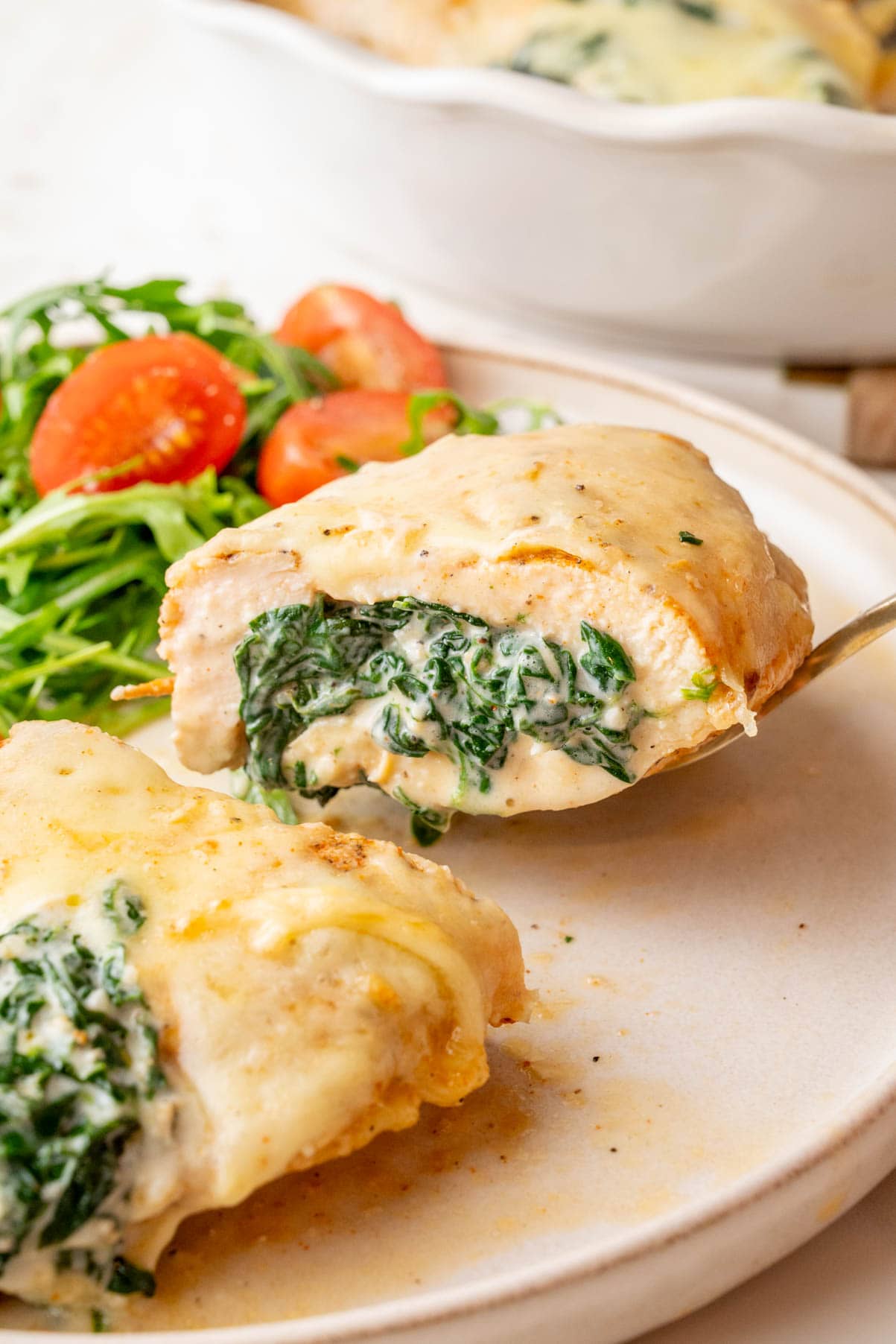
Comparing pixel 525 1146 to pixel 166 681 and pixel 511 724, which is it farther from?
pixel 166 681

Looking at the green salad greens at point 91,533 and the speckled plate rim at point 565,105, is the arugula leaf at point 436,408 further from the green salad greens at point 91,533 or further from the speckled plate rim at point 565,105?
the speckled plate rim at point 565,105

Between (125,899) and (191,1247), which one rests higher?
(125,899)

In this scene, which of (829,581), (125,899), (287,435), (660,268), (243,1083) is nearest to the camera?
(243,1083)

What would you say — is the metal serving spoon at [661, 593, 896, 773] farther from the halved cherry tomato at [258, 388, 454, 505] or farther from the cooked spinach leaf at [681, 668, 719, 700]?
the halved cherry tomato at [258, 388, 454, 505]

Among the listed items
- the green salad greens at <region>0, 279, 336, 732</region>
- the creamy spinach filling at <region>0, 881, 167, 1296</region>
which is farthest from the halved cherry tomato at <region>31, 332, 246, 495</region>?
the creamy spinach filling at <region>0, 881, 167, 1296</region>

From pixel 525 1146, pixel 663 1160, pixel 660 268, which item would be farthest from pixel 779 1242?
pixel 660 268

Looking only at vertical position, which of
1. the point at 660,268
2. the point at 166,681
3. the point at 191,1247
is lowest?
the point at 191,1247

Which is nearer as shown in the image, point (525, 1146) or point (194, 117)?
point (525, 1146)

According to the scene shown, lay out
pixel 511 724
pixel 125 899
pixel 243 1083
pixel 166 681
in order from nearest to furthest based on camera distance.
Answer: pixel 243 1083 → pixel 125 899 → pixel 511 724 → pixel 166 681
